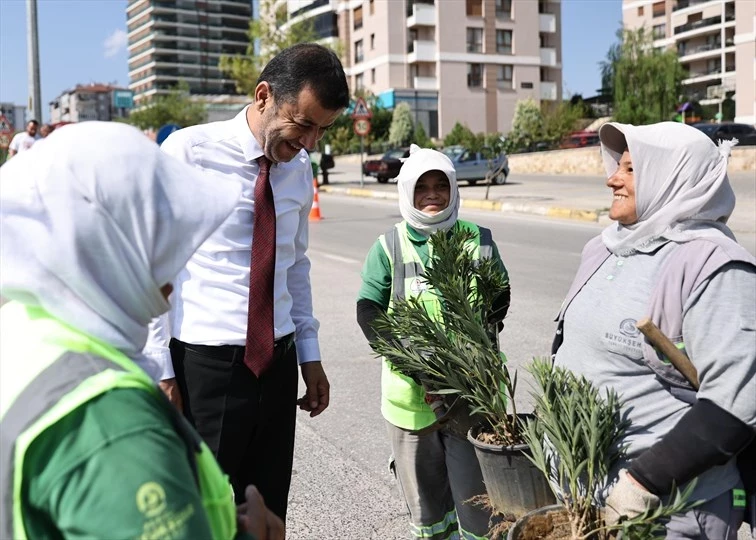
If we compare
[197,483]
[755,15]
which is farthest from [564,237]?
[755,15]

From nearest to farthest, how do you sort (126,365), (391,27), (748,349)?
(126,365) < (748,349) < (391,27)

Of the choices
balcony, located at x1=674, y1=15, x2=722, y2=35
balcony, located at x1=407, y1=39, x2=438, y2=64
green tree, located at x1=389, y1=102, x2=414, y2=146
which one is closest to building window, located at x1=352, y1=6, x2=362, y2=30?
balcony, located at x1=407, y1=39, x2=438, y2=64

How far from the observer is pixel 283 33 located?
39.1 metres

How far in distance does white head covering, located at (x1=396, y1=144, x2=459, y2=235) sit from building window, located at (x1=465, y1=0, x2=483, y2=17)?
7053 cm

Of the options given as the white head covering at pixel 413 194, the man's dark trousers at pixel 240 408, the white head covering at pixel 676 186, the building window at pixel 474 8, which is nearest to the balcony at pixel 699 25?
the building window at pixel 474 8

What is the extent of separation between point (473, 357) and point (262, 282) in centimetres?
71

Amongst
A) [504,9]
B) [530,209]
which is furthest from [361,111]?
[504,9]

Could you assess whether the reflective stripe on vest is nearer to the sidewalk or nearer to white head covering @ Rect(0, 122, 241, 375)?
white head covering @ Rect(0, 122, 241, 375)

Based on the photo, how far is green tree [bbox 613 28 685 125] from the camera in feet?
178

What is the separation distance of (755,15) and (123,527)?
68.8m

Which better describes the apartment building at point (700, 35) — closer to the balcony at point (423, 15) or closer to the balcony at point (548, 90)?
the balcony at point (548, 90)

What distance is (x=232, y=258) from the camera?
8.82 ft

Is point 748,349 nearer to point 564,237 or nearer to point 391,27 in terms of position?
point 564,237

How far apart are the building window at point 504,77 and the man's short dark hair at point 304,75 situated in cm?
7169
